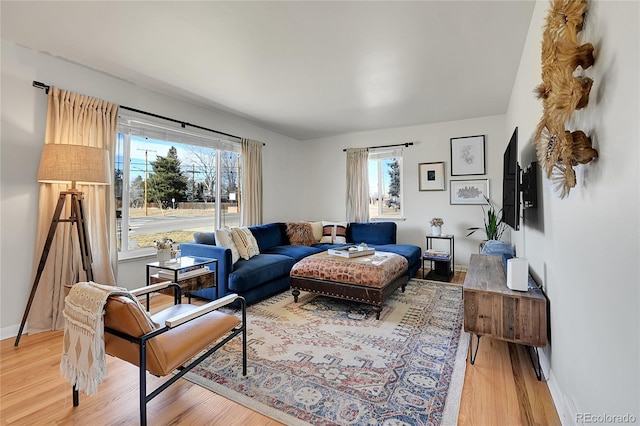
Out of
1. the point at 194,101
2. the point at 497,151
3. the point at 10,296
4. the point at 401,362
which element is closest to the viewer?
the point at 401,362

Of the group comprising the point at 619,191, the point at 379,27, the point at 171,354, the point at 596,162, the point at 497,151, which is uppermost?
the point at 379,27

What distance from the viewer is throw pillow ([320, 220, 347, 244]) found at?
200 inches

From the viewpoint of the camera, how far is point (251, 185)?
482cm

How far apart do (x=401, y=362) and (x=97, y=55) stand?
376 centimetres

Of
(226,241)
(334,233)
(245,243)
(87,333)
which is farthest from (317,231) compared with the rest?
(87,333)

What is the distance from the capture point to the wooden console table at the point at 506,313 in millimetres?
1789

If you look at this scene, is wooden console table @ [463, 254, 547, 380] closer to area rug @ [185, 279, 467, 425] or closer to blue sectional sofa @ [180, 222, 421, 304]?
area rug @ [185, 279, 467, 425]

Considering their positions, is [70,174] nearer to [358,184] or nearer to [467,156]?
[358,184]

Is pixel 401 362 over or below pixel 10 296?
below

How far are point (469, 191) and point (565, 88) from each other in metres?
3.93

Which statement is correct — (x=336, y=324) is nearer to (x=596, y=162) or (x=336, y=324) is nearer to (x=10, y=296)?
(x=596, y=162)

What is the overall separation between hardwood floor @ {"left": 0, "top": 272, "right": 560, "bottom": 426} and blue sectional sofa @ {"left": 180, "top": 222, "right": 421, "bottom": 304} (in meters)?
1.23

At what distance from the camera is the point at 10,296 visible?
2.52m

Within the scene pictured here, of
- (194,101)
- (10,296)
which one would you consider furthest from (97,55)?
(10,296)
